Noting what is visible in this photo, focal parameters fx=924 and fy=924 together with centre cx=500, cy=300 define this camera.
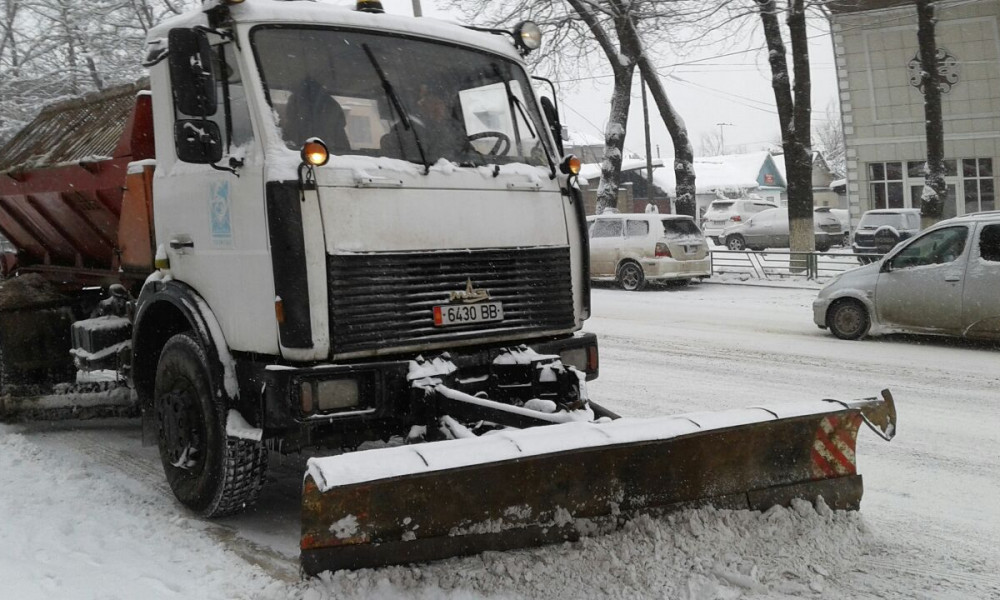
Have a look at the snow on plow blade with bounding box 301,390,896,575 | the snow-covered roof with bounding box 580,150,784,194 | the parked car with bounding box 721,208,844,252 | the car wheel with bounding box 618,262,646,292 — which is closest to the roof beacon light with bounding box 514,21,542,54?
the snow on plow blade with bounding box 301,390,896,575

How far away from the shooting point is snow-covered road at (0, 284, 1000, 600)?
Answer: 4.15 m

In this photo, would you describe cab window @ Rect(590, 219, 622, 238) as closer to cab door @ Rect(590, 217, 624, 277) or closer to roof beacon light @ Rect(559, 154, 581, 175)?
cab door @ Rect(590, 217, 624, 277)

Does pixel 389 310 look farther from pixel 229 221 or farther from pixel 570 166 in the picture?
pixel 570 166

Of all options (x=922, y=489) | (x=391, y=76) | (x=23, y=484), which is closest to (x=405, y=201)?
(x=391, y=76)

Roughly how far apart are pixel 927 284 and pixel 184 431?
9.19 m

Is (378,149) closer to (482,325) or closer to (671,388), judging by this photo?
(482,325)

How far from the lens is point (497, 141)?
18.3 feet

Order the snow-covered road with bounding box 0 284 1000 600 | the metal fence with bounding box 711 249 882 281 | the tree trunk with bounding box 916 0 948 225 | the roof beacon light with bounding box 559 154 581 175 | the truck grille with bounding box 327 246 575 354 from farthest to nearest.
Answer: the metal fence with bounding box 711 249 882 281 → the tree trunk with bounding box 916 0 948 225 → the roof beacon light with bounding box 559 154 581 175 → the truck grille with bounding box 327 246 575 354 → the snow-covered road with bounding box 0 284 1000 600

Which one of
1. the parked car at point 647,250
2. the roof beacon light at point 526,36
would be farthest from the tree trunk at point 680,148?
the roof beacon light at point 526,36

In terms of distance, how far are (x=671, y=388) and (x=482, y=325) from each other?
4.45 metres

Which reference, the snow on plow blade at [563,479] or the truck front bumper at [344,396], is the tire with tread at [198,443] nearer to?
the truck front bumper at [344,396]

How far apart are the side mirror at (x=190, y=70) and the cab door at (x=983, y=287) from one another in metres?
9.35

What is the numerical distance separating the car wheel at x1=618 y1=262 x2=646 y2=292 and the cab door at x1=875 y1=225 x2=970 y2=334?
7609 mm

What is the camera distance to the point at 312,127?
4.85 metres
